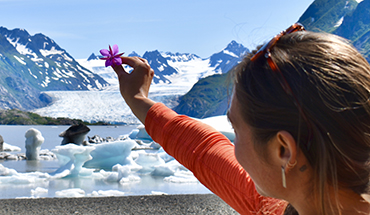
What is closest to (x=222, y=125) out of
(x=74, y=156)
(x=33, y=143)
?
(x=33, y=143)

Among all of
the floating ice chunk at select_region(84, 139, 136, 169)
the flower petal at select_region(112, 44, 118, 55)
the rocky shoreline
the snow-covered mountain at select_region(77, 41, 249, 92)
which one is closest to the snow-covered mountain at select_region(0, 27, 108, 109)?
the snow-covered mountain at select_region(77, 41, 249, 92)

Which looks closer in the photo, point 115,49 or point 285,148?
point 285,148

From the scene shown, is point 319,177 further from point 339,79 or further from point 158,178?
point 158,178

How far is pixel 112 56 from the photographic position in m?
0.92

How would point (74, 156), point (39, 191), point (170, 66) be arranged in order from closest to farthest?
point (39, 191) → point (74, 156) → point (170, 66)

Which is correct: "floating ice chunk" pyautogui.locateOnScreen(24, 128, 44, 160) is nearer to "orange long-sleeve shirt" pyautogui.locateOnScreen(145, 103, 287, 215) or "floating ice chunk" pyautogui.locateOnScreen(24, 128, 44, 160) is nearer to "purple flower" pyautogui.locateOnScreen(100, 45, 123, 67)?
"purple flower" pyautogui.locateOnScreen(100, 45, 123, 67)

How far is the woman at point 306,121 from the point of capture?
0.47 metres

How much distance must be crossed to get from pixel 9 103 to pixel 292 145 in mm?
118604

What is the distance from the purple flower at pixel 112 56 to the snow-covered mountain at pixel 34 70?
116 metres

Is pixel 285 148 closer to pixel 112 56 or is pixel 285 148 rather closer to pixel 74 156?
pixel 112 56

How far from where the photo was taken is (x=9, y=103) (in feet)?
352

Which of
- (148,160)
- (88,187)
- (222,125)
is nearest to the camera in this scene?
(88,187)

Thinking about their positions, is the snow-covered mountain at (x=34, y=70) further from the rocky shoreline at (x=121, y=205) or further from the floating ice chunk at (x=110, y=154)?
the rocky shoreline at (x=121, y=205)

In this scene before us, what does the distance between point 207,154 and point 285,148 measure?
0.92 ft
